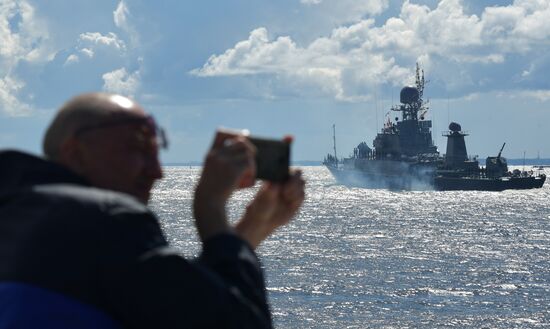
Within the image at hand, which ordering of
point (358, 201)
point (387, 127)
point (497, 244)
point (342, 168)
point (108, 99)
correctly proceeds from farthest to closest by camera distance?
1. point (342, 168)
2. point (387, 127)
3. point (358, 201)
4. point (497, 244)
5. point (108, 99)

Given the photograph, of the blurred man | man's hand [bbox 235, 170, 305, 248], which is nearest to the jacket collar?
the blurred man

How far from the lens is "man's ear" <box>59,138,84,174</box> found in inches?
93.3

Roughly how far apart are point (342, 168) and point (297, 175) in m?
180

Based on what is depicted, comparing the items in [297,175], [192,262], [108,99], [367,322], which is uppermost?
[108,99]

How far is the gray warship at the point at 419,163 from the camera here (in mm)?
138500

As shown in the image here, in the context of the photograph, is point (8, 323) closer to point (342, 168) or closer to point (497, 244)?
point (497, 244)

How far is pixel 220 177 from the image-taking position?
2.39 m

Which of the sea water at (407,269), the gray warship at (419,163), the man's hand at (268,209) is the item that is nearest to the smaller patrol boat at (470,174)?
the gray warship at (419,163)

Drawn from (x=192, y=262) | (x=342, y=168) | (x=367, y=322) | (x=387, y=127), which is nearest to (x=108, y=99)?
(x=192, y=262)

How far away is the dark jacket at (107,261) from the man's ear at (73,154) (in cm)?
19

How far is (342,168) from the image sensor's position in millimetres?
182250

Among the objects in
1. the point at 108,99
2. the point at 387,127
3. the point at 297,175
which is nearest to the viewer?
the point at 108,99

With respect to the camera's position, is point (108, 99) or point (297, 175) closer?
point (108, 99)

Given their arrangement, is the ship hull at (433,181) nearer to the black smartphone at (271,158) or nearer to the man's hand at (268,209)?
the man's hand at (268,209)
